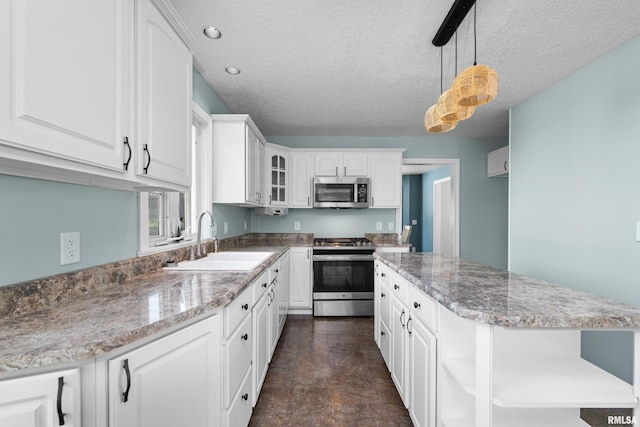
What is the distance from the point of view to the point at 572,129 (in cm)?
244

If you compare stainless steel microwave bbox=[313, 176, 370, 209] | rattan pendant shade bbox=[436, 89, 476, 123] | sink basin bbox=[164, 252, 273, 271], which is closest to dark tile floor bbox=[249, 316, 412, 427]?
sink basin bbox=[164, 252, 273, 271]

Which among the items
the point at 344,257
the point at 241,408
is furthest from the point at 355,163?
the point at 241,408

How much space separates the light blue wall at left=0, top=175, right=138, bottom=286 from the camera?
91 cm

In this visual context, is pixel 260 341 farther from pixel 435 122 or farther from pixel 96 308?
pixel 435 122

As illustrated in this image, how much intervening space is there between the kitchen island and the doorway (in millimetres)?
2731

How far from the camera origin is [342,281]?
351 cm

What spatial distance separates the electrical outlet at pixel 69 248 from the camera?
108 cm

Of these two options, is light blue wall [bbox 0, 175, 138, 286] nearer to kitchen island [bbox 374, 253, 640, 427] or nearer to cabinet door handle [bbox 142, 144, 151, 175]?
cabinet door handle [bbox 142, 144, 151, 175]

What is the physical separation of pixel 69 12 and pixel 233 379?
59.2 inches

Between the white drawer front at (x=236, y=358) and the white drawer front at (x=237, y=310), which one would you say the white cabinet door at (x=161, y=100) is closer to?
the white drawer front at (x=237, y=310)

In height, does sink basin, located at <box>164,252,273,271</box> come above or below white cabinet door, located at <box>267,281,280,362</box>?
above

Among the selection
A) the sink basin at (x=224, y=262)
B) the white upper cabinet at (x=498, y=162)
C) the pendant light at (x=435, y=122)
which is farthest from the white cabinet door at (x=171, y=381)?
the white upper cabinet at (x=498, y=162)

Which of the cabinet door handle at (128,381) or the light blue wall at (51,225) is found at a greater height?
the light blue wall at (51,225)

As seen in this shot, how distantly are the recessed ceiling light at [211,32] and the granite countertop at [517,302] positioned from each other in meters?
1.93
